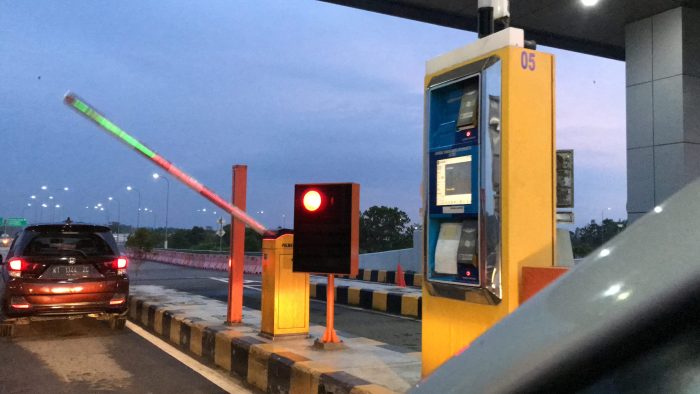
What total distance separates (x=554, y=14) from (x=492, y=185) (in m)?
8.78

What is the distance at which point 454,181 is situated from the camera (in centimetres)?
396

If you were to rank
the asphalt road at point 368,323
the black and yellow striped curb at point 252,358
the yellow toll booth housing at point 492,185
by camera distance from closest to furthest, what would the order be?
the yellow toll booth housing at point 492,185 → the black and yellow striped curb at point 252,358 → the asphalt road at point 368,323

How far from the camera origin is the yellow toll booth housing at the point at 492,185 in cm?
358

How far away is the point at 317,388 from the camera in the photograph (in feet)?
15.3

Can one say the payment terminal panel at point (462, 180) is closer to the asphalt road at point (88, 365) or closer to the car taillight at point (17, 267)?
the asphalt road at point (88, 365)

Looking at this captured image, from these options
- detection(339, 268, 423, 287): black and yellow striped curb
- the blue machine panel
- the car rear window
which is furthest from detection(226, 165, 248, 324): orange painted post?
detection(339, 268, 423, 287): black and yellow striped curb

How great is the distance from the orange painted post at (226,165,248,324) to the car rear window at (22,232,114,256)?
1852mm

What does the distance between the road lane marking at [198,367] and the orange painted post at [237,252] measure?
31.4 inches

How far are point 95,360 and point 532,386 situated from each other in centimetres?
676

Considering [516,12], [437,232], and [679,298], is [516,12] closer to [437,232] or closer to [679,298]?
[437,232]

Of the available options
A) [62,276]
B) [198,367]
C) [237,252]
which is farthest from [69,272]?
[198,367]

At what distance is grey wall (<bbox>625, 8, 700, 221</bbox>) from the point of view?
10.1 m

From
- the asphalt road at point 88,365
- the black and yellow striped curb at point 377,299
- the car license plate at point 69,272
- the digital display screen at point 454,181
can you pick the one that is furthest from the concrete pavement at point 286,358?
the black and yellow striped curb at point 377,299

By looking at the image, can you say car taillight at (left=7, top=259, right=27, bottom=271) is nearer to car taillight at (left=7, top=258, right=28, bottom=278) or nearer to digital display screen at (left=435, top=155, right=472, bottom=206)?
car taillight at (left=7, top=258, right=28, bottom=278)
